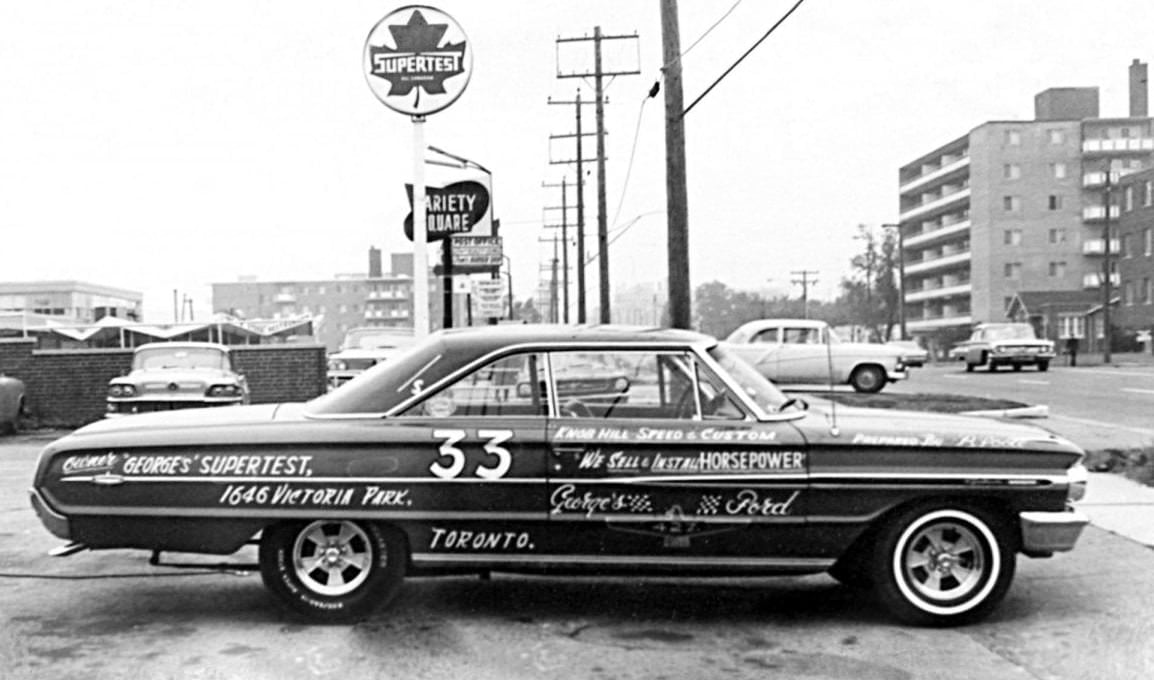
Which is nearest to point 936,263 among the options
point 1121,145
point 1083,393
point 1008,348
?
point 1121,145

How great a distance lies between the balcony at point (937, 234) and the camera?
91188 mm

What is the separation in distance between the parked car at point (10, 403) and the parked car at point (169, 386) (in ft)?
8.68

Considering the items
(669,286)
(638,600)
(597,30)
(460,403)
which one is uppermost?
(597,30)

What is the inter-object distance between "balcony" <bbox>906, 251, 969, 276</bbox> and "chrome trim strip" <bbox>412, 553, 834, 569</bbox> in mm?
90240

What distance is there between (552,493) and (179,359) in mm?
11703

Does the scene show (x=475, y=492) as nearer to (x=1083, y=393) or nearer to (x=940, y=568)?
(x=940, y=568)

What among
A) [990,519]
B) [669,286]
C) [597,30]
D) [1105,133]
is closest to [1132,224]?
[1105,133]

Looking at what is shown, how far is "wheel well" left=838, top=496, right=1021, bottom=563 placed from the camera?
5668 millimetres

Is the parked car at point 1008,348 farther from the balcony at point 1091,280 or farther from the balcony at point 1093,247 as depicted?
the balcony at point 1093,247

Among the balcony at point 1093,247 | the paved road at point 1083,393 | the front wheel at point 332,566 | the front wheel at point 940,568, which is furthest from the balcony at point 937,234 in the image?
the front wheel at point 332,566

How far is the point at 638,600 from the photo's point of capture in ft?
20.4

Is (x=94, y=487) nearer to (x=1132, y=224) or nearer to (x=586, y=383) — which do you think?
(x=586, y=383)

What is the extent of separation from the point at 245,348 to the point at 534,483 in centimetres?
1589

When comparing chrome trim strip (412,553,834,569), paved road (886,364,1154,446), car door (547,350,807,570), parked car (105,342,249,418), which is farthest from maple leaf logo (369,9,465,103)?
paved road (886,364,1154,446)
